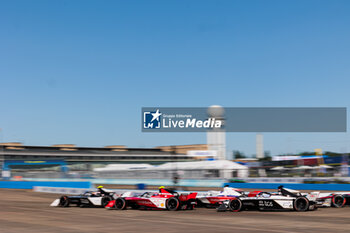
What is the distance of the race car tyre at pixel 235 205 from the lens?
16719mm

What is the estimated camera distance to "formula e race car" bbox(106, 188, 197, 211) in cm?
1734

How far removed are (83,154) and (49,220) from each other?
82679 millimetres

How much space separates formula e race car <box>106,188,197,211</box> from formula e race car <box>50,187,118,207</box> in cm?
78

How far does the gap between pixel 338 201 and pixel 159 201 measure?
294 inches

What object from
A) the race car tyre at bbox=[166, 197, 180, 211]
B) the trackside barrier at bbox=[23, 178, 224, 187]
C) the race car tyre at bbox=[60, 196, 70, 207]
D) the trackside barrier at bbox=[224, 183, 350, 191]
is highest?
the race car tyre at bbox=[166, 197, 180, 211]

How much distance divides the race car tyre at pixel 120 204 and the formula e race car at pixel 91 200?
1.04m

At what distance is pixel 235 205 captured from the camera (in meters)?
16.8

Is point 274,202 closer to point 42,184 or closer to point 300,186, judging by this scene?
point 300,186

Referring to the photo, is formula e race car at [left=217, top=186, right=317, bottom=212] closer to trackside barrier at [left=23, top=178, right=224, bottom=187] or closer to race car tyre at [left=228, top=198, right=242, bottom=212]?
race car tyre at [left=228, top=198, right=242, bottom=212]

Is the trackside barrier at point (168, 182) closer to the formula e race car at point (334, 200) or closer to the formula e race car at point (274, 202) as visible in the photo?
the formula e race car at point (334, 200)

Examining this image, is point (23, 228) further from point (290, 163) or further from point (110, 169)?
point (110, 169)

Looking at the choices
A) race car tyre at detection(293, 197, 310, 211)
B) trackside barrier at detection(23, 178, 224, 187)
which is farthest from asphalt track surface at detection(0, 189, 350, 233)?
trackside barrier at detection(23, 178, 224, 187)

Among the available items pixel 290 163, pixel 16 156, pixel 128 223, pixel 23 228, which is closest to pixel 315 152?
pixel 290 163

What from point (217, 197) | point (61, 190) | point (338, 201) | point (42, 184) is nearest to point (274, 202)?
point (217, 197)
